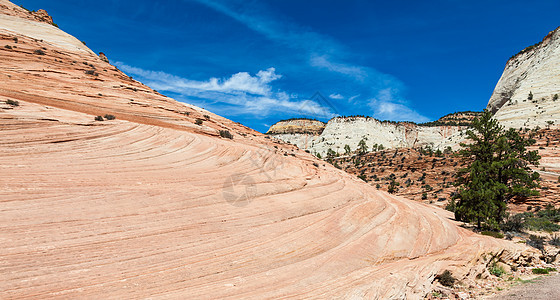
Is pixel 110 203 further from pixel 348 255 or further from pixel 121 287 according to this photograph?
pixel 348 255

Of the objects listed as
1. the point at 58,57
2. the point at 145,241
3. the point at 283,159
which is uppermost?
the point at 58,57

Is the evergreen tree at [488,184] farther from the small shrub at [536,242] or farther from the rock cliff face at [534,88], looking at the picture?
the rock cliff face at [534,88]

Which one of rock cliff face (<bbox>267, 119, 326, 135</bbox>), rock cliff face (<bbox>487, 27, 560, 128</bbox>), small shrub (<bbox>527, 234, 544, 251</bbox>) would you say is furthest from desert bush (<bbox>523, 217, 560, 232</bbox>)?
rock cliff face (<bbox>267, 119, 326, 135</bbox>)

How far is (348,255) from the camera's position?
886 cm

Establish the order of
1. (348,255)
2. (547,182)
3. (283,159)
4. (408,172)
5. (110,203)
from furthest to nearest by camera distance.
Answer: (408,172), (547,182), (283,159), (348,255), (110,203)

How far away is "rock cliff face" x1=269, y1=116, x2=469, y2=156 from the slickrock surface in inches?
3512

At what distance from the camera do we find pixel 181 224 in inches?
301

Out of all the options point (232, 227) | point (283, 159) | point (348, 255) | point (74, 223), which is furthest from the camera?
point (283, 159)

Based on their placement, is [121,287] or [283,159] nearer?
[121,287]

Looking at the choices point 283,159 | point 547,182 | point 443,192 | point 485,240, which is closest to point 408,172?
point 443,192

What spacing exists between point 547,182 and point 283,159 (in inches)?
1305

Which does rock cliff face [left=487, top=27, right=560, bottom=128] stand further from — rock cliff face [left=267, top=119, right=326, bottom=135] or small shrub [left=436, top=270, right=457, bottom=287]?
rock cliff face [left=267, top=119, right=326, bottom=135]

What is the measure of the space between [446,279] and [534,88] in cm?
7264

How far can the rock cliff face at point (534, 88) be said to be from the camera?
5272 centimetres
